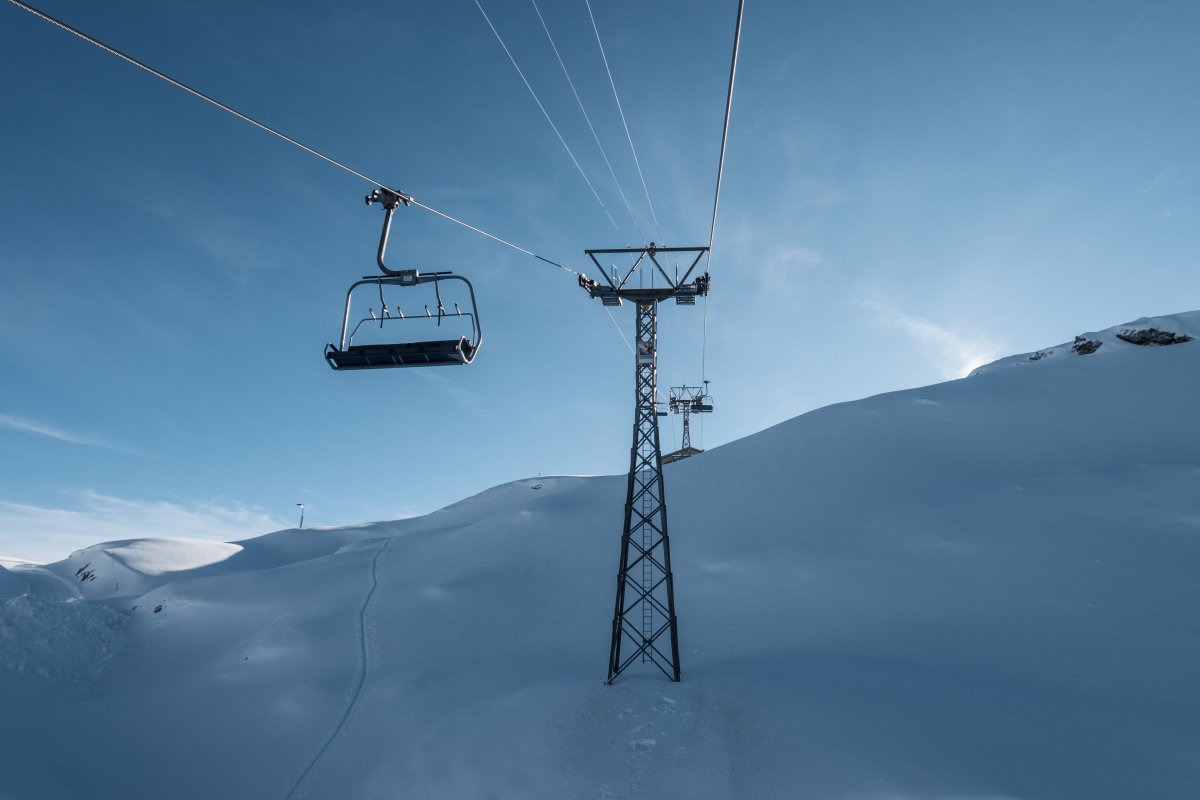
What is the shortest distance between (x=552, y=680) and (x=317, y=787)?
Result: 6036 mm

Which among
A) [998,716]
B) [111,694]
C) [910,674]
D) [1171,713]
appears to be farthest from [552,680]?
[111,694]

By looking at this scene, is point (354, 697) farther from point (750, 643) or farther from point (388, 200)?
point (388, 200)

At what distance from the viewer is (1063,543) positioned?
1770cm

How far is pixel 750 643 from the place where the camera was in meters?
16.4

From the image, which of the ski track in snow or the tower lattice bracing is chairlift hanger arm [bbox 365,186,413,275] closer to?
the tower lattice bracing

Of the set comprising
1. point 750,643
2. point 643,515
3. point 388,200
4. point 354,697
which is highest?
point 388,200

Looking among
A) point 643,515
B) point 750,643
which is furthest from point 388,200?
point 750,643

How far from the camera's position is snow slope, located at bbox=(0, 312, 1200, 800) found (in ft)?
36.7

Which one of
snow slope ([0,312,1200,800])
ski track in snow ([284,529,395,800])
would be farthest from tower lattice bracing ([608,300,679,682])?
ski track in snow ([284,529,395,800])

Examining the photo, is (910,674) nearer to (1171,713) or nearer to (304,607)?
(1171,713)

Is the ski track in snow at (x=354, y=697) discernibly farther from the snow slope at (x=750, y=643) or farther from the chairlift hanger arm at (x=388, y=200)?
the chairlift hanger arm at (x=388, y=200)

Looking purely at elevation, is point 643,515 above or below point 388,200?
below

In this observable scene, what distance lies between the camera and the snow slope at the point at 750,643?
11172mm

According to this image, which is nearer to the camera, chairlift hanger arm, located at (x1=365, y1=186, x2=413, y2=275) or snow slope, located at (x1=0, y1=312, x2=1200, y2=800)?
chairlift hanger arm, located at (x1=365, y1=186, x2=413, y2=275)
